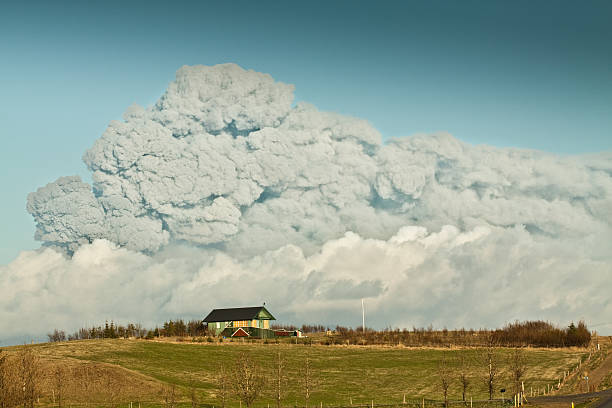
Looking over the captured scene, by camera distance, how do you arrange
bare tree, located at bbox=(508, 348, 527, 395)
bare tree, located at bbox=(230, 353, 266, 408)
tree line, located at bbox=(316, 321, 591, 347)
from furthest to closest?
tree line, located at bbox=(316, 321, 591, 347), bare tree, located at bbox=(508, 348, 527, 395), bare tree, located at bbox=(230, 353, 266, 408)

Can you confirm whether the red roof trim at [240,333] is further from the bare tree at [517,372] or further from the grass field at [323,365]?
the bare tree at [517,372]

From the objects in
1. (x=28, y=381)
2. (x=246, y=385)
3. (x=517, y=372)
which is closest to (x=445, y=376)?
(x=517, y=372)

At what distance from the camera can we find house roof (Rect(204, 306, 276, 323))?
536 feet

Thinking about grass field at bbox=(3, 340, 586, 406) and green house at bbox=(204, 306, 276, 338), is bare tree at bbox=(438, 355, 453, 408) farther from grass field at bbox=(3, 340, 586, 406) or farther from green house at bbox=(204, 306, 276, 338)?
green house at bbox=(204, 306, 276, 338)

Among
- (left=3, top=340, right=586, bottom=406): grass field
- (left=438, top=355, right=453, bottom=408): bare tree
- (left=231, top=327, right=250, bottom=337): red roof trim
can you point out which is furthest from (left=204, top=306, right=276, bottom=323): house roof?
(left=438, top=355, right=453, bottom=408): bare tree

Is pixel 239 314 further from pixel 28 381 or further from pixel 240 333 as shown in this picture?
pixel 28 381

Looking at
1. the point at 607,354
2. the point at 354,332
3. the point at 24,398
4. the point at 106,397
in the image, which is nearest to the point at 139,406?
the point at 106,397

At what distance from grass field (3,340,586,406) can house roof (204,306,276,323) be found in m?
30.8

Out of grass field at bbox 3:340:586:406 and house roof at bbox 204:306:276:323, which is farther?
house roof at bbox 204:306:276:323

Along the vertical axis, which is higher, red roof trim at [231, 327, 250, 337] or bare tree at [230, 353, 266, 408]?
red roof trim at [231, 327, 250, 337]

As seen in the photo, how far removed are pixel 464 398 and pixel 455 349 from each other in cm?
4841

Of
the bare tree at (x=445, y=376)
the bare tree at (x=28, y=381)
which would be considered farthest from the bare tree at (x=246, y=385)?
the bare tree at (x=28, y=381)

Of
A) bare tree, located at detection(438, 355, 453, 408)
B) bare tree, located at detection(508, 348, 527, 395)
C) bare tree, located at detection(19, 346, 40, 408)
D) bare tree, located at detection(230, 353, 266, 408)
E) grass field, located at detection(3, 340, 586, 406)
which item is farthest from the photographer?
grass field, located at detection(3, 340, 586, 406)

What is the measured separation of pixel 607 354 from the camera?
11419 centimetres
